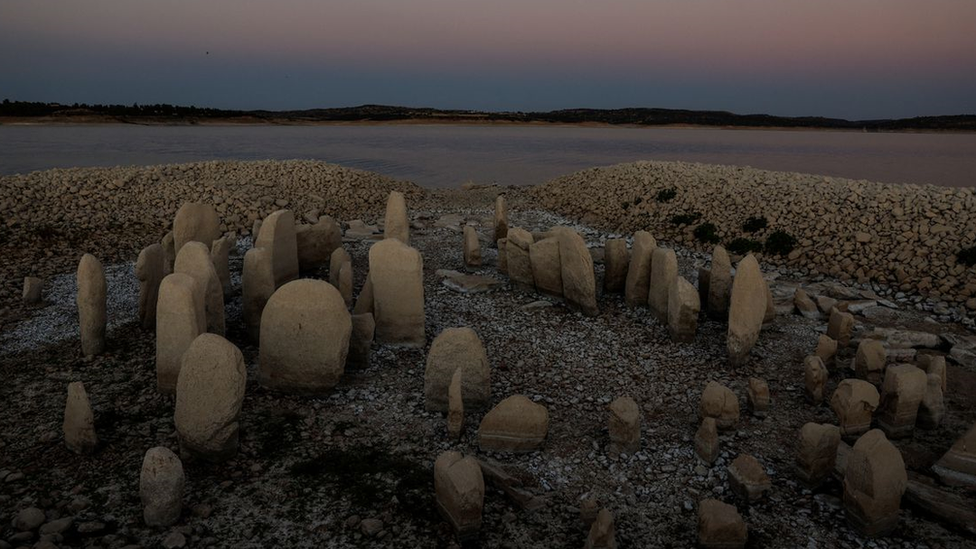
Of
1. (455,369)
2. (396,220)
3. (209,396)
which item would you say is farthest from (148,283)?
(455,369)

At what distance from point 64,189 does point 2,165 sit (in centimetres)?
1079

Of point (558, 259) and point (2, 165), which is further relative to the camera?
point (2, 165)

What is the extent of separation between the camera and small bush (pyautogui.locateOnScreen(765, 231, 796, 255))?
43.2 ft

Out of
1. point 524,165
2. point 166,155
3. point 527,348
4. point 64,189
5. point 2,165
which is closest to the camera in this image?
point 527,348

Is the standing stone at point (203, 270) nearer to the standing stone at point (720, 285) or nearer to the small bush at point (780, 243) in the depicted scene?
the standing stone at point (720, 285)

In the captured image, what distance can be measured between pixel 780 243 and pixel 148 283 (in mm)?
12497

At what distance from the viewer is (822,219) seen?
13.4 meters

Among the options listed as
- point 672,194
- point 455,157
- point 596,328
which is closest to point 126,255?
point 596,328

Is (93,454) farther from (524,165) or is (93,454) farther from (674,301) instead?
(524,165)

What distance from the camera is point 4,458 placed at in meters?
5.55

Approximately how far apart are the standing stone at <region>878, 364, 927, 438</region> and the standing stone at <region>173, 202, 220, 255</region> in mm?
10024

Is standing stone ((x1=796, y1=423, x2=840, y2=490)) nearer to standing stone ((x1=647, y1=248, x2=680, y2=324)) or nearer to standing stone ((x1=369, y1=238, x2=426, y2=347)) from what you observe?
standing stone ((x1=647, y1=248, x2=680, y2=324))

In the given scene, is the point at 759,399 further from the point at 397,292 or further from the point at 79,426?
the point at 79,426

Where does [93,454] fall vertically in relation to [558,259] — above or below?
below
